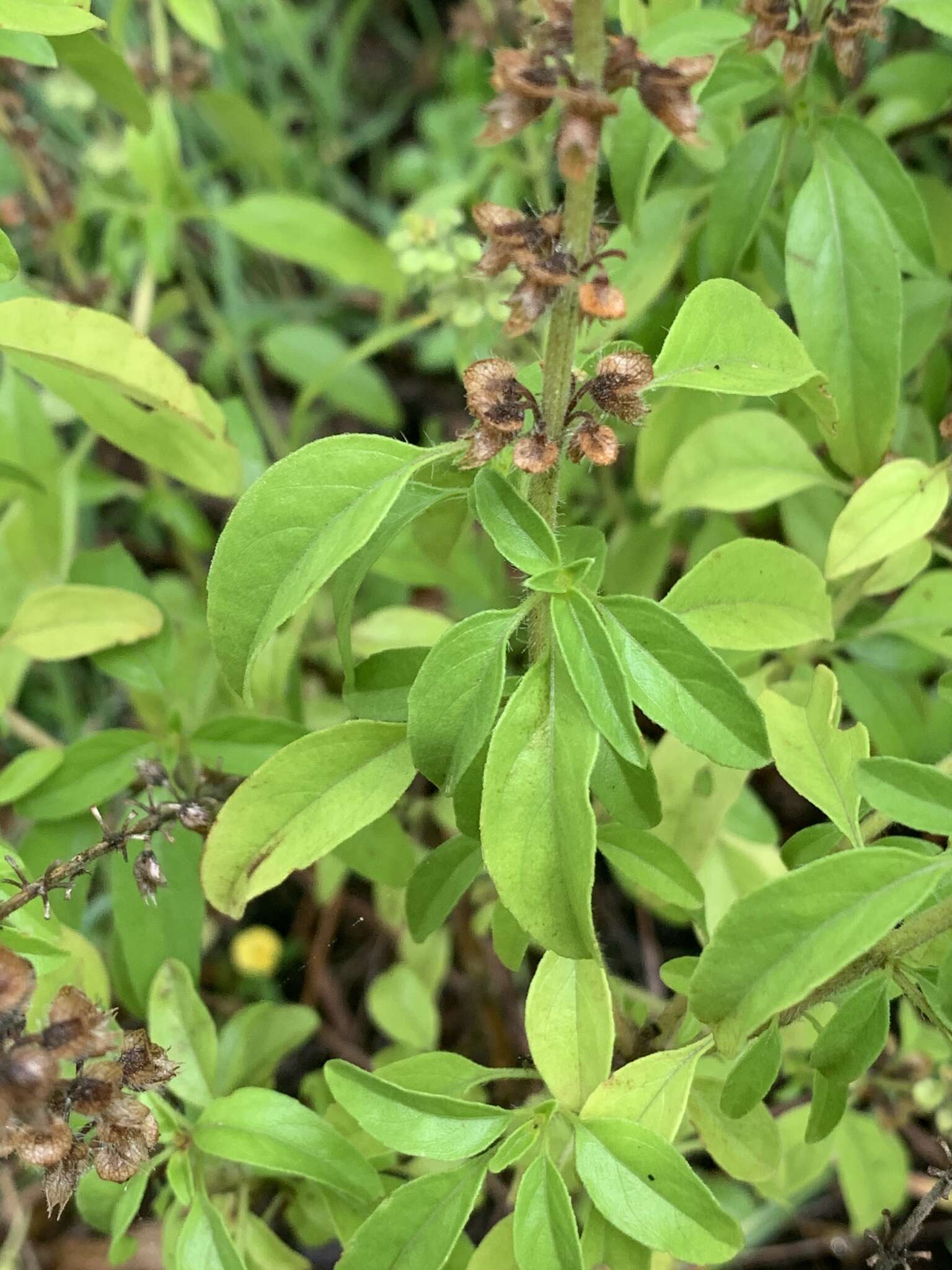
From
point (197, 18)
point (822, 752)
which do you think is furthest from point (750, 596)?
point (197, 18)

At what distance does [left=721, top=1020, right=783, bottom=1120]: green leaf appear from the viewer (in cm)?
89

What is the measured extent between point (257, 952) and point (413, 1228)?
3.40 ft

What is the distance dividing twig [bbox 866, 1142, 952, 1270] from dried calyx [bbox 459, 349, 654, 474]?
61cm

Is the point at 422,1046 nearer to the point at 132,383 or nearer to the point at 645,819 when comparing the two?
the point at 645,819

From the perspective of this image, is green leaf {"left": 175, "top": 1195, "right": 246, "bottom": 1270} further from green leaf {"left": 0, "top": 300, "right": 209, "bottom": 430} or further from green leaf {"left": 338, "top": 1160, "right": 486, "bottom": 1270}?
green leaf {"left": 0, "top": 300, "right": 209, "bottom": 430}

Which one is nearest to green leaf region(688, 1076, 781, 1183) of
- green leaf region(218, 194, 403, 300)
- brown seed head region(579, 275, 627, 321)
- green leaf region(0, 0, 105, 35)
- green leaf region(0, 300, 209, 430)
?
brown seed head region(579, 275, 627, 321)

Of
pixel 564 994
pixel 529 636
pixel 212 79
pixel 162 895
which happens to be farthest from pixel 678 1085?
pixel 212 79

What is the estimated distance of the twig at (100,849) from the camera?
87 cm

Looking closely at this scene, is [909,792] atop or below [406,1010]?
atop

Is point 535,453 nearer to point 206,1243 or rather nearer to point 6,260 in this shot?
point 6,260

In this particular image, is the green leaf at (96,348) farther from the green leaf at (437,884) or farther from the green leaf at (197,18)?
the green leaf at (197,18)

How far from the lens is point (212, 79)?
2.43 meters

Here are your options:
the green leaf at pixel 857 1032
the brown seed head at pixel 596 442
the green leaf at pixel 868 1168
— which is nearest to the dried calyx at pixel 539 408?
the brown seed head at pixel 596 442

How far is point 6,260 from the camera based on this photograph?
2.89 ft
